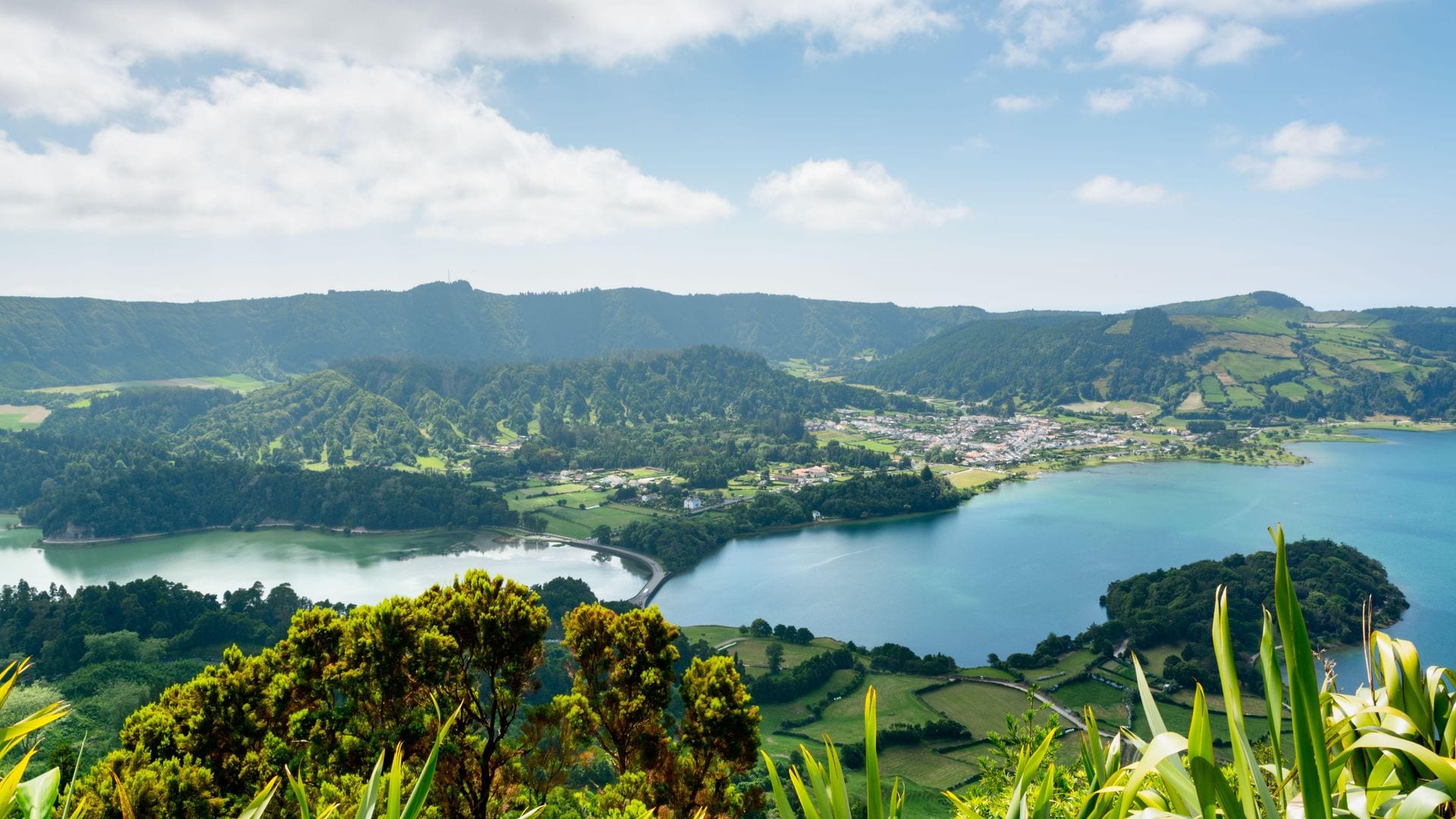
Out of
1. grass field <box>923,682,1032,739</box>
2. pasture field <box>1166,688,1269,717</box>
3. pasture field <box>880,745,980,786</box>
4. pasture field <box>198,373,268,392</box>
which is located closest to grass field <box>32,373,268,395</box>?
pasture field <box>198,373,268,392</box>

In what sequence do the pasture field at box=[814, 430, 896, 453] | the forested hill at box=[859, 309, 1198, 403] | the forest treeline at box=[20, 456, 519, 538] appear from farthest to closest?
the forested hill at box=[859, 309, 1198, 403]
the pasture field at box=[814, 430, 896, 453]
the forest treeline at box=[20, 456, 519, 538]

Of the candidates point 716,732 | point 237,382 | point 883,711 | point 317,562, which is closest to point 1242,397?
point 883,711

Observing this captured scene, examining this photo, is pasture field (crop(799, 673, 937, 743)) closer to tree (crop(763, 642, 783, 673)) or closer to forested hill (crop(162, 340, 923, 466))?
tree (crop(763, 642, 783, 673))

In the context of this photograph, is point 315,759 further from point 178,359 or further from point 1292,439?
point 178,359

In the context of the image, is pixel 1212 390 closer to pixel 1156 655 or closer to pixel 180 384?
pixel 1156 655

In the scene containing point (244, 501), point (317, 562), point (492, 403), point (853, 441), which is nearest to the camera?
point (317, 562)

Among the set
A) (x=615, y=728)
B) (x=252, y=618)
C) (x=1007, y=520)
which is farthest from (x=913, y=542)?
(x=615, y=728)

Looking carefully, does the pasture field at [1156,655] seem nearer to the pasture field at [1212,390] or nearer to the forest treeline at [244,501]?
the forest treeline at [244,501]
